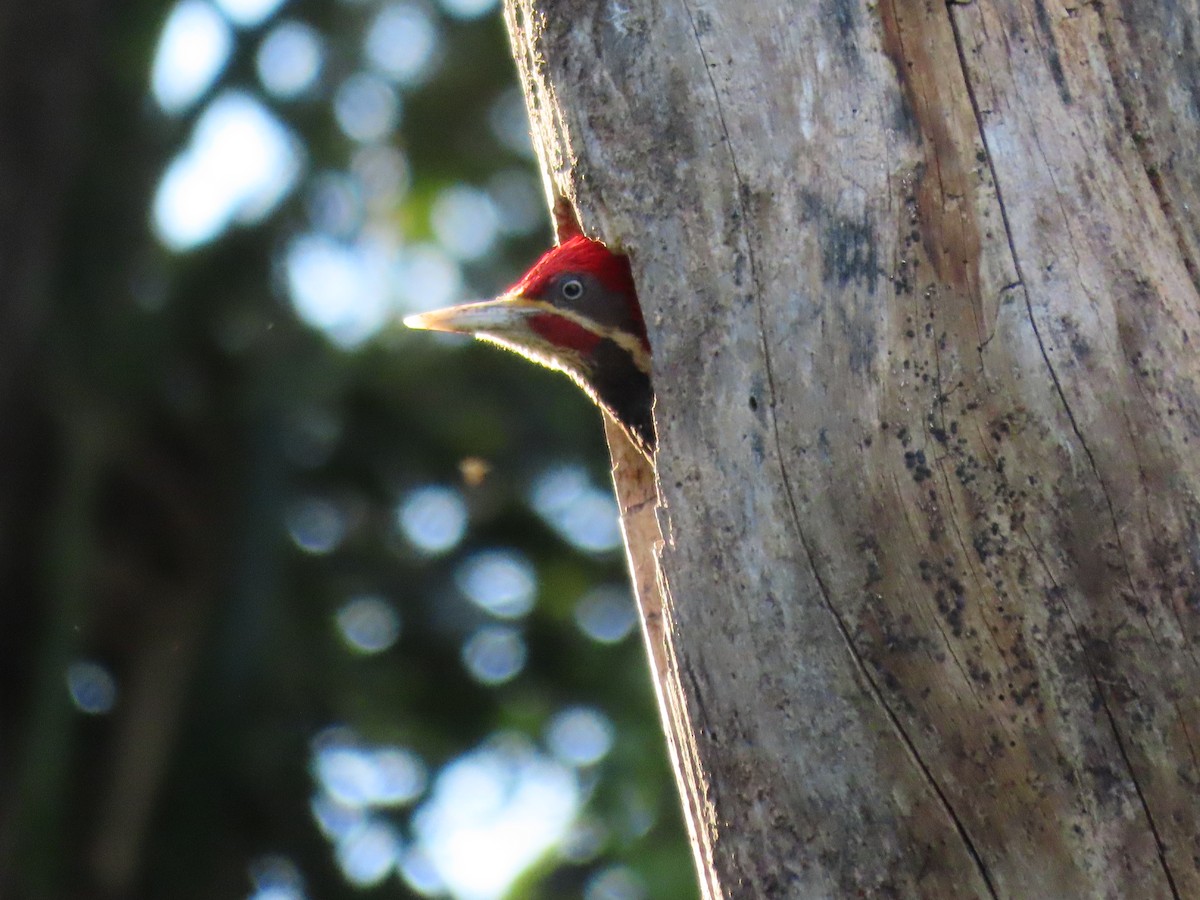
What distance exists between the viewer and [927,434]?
98.2 inches

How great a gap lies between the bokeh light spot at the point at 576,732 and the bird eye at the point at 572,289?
3.56 m

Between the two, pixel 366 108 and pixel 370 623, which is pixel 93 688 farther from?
pixel 366 108

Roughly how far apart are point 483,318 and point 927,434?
1.36 m

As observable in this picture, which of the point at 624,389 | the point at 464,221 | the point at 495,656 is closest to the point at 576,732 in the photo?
the point at 495,656

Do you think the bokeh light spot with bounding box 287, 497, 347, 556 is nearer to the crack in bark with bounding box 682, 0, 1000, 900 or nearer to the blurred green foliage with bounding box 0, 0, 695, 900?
the blurred green foliage with bounding box 0, 0, 695, 900

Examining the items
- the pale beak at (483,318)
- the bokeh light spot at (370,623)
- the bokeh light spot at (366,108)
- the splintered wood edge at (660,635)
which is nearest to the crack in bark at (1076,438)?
the splintered wood edge at (660,635)

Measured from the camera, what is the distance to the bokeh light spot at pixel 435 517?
6.96 meters

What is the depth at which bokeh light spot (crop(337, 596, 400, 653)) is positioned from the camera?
22.5 feet

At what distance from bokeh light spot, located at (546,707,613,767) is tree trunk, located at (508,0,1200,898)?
4.05 m

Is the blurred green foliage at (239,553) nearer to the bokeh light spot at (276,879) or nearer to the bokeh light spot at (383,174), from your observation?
A: the bokeh light spot at (276,879)

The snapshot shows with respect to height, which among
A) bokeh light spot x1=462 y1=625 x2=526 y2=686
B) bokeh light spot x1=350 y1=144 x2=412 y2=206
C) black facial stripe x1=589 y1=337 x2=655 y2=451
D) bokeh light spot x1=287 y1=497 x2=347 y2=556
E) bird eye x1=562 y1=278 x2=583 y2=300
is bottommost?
bokeh light spot x1=462 y1=625 x2=526 y2=686

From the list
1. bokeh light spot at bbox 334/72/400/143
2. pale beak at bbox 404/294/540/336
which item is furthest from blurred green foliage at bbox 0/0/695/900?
pale beak at bbox 404/294/540/336

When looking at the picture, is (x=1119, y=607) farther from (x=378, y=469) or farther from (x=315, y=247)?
(x=315, y=247)

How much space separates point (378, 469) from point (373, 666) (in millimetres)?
825
